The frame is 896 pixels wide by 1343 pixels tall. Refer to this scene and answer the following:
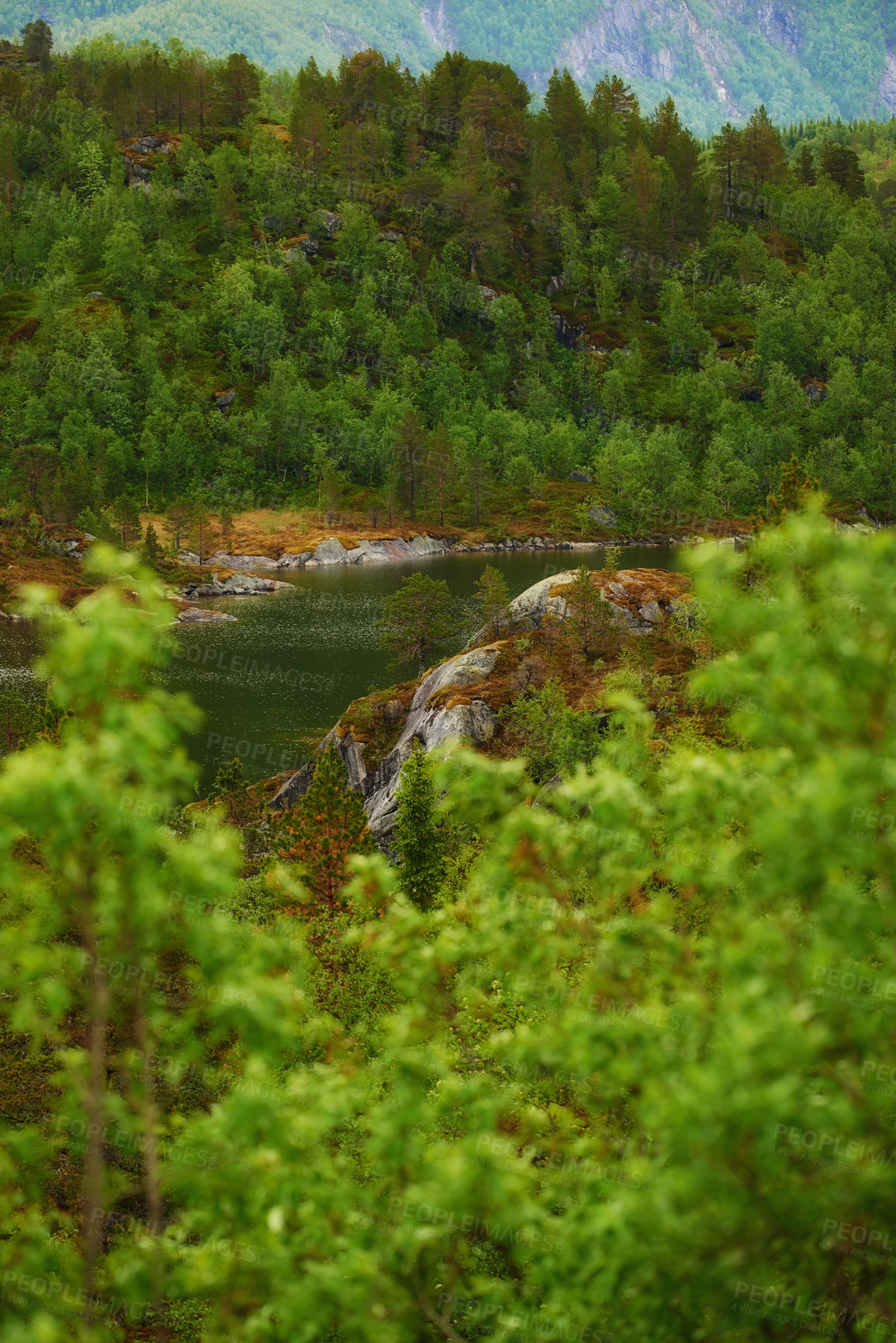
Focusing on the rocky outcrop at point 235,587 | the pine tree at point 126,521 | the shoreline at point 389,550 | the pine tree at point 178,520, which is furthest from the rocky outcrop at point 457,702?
the pine tree at point 178,520

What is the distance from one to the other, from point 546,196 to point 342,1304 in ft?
716

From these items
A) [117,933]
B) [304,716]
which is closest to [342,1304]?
[117,933]

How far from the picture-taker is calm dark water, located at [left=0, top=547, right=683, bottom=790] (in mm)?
60125

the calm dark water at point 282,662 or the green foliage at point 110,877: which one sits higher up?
the green foliage at point 110,877

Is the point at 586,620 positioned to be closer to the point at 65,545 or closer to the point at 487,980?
the point at 487,980

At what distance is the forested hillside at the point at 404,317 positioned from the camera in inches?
5669

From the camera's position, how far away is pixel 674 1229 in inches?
185

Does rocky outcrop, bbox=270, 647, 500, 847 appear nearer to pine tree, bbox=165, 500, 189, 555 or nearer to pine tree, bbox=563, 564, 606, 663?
pine tree, bbox=563, 564, 606, 663

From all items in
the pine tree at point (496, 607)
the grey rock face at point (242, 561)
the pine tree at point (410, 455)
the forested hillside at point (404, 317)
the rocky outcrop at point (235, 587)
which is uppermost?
the forested hillside at point (404, 317)

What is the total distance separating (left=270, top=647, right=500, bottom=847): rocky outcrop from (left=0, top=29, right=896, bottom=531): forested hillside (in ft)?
268

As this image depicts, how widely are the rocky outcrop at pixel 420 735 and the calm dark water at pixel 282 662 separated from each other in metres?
6.05

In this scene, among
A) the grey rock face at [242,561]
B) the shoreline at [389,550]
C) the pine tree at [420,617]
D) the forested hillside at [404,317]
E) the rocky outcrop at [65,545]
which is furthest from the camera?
the forested hillside at [404,317]

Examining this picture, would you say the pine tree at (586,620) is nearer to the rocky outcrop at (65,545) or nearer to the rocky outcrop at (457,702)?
the rocky outcrop at (457,702)

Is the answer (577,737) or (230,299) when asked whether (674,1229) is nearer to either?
(577,737)
